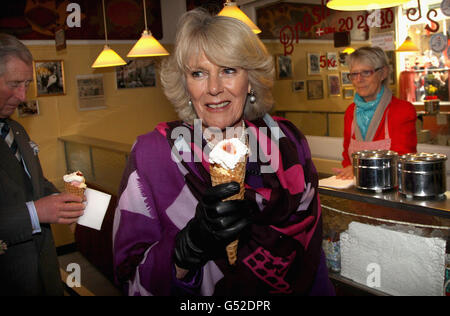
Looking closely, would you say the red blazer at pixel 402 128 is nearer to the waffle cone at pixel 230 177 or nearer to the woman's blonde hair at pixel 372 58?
the woman's blonde hair at pixel 372 58

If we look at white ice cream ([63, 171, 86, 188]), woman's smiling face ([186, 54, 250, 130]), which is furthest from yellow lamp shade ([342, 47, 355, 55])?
white ice cream ([63, 171, 86, 188])

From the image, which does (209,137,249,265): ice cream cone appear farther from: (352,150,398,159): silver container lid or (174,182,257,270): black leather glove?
(352,150,398,159): silver container lid

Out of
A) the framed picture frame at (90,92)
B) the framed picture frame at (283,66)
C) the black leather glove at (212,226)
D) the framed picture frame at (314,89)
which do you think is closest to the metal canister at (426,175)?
the black leather glove at (212,226)

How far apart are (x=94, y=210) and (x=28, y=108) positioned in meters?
5.00

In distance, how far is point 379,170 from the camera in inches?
93.1

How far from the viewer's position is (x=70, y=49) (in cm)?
671

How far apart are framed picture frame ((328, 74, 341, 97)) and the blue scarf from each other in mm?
2458

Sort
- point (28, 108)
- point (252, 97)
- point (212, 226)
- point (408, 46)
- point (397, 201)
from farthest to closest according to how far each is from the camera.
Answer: point (28, 108) → point (408, 46) → point (397, 201) → point (252, 97) → point (212, 226)

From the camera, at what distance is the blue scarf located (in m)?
3.66

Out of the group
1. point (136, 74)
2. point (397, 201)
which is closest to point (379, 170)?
point (397, 201)

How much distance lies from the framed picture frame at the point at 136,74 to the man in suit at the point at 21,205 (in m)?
5.08

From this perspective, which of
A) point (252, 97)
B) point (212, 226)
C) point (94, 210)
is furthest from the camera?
point (94, 210)

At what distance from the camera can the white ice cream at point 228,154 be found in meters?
1.48

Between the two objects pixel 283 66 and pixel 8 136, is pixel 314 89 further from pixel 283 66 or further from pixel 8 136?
pixel 8 136
